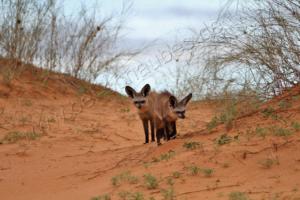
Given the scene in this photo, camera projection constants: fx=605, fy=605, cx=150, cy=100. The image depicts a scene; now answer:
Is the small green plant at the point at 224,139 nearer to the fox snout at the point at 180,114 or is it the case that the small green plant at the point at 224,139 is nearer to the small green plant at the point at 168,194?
the small green plant at the point at 168,194

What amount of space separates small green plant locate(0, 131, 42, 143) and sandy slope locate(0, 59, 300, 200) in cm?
17

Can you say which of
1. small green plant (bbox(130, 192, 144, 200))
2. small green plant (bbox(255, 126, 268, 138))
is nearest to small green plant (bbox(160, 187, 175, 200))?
small green plant (bbox(130, 192, 144, 200))

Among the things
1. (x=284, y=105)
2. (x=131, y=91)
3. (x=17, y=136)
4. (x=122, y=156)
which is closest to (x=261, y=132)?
(x=284, y=105)

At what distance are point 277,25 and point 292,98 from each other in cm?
108

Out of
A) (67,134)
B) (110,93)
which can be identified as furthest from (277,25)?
(110,93)

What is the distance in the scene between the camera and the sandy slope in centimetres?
628

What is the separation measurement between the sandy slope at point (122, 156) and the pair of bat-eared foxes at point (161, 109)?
0.49 metres

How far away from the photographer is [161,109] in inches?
415

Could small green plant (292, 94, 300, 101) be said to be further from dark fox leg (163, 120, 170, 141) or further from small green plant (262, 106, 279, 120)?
dark fox leg (163, 120, 170, 141)

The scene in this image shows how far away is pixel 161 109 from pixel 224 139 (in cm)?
290

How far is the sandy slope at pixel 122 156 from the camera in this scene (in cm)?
628

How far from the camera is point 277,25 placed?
8789mm

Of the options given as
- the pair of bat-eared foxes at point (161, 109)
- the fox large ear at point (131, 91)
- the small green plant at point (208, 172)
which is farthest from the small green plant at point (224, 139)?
the fox large ear at point (131, 91)

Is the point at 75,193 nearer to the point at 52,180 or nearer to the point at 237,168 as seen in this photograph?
the point at 52,180
